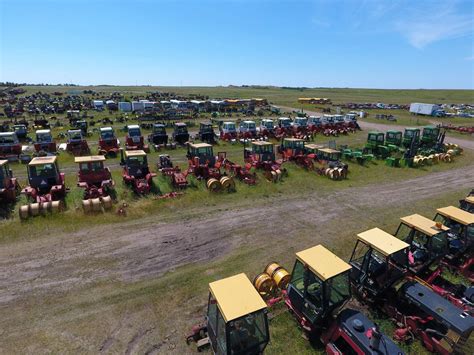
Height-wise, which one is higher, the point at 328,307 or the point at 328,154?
the point at 328,307

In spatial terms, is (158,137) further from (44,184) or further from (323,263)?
(323,263)

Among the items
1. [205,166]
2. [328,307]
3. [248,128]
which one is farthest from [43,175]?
[248,128]

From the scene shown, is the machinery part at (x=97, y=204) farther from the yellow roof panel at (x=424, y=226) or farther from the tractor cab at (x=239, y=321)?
the yellow roof panel at (x=424, y=226)

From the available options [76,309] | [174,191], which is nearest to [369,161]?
[174,191]

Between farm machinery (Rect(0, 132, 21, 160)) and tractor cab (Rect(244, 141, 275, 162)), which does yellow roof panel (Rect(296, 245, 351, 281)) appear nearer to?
tractor cab (Rect(244, 141, 275, 162))

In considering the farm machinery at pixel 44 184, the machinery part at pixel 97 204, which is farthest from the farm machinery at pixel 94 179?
the farm machinery at pixel 44 184
